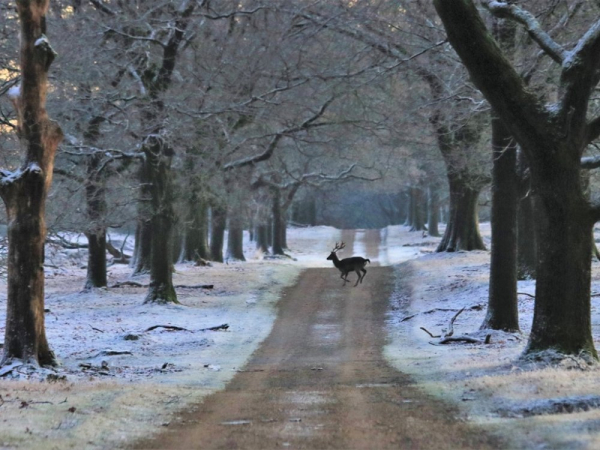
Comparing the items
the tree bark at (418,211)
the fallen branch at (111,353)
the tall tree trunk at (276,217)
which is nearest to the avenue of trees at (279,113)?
the fallen branch at (111,353)

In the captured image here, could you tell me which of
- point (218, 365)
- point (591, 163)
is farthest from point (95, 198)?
point (591, 163)

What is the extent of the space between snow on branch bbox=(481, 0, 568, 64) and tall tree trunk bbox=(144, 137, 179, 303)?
12.9 metres

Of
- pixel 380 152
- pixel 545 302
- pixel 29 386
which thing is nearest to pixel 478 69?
pixel 545 302

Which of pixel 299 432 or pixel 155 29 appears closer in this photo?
pixel 299 432

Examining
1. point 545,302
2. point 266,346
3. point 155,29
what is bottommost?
point 266,346

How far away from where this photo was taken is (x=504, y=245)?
51.0 ft

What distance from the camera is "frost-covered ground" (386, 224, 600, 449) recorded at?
6.66 metres

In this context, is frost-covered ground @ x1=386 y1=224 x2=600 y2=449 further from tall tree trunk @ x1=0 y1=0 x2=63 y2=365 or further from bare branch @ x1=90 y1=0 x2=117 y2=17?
bare branch @ x1=90 y1=0 x2=117 y2=17

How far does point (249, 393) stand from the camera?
10055 millimetres

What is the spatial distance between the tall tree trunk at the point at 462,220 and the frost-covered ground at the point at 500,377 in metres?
12.7

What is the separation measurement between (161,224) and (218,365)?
33.7 feet

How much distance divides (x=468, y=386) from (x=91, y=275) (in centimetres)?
2022

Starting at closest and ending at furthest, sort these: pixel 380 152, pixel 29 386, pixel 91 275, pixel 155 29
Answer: pixel 29 386, pixel 155 29, pixel 91 275, pixel 380 152

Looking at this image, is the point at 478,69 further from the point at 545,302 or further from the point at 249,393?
the point at 249,393
